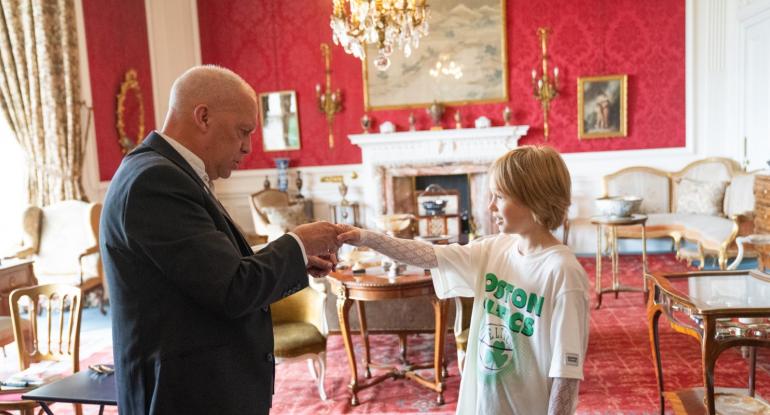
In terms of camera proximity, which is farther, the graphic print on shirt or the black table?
the black table

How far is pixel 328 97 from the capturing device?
8.27m

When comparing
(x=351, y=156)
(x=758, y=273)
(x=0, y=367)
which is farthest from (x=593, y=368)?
(x=351, y=156)

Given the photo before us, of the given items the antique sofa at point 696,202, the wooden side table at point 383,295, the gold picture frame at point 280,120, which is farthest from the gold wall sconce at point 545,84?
the wooden side table at point 383,295

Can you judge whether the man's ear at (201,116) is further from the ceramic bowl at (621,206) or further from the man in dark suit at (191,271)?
the ceramic bowl at (621,206)

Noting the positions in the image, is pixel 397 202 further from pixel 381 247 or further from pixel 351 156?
pixel 381 247

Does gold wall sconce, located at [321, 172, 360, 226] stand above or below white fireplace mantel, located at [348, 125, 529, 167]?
below

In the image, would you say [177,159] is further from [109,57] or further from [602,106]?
[602,106]

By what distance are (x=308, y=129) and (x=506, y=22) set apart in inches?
127

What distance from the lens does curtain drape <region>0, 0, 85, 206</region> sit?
583 cm

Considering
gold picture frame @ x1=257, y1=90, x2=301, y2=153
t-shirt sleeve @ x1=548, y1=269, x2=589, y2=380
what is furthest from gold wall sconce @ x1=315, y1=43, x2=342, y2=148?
t-shirt sleeve @ x1=548, y1=269, x2=589, y2=380

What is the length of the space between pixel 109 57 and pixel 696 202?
7403 millimetres

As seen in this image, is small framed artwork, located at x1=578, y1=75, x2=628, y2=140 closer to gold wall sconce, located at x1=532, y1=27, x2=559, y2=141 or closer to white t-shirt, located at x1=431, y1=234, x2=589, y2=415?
gold wall sconce, located at x1=532, y1=27, x2=559, y2=141

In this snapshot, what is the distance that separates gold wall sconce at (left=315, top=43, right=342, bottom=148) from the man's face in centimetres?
687

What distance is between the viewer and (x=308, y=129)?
28.0 ft
